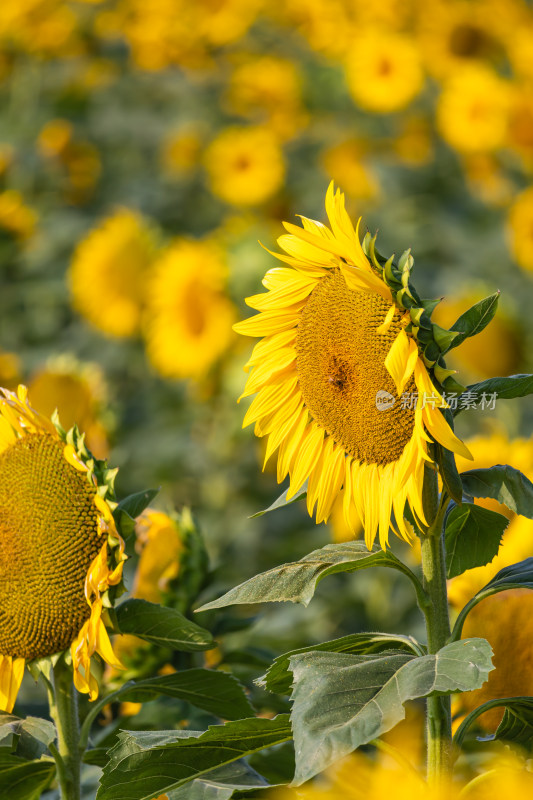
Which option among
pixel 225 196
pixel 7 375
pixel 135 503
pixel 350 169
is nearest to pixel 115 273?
pixel 225 196

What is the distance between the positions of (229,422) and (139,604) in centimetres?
180

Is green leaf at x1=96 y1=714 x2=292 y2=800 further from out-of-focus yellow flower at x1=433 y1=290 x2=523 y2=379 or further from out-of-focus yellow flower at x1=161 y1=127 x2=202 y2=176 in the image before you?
out-of-focus yellow flower at x1=161 y1=127 x2=202 y2=176

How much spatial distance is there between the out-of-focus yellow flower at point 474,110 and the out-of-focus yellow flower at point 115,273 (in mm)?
1024

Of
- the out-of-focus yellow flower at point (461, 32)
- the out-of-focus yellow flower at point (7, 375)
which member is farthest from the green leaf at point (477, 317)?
the out-of-focus yellow flower at point (461, 32)

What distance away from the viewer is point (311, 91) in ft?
13.6

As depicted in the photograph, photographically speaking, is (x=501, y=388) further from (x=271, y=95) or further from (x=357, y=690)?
(x=271, y=95)

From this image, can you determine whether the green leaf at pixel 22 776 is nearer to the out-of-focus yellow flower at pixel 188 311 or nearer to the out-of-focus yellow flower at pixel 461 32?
the out-of-focus yellow flower at pixel 188 311

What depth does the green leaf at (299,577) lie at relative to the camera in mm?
838

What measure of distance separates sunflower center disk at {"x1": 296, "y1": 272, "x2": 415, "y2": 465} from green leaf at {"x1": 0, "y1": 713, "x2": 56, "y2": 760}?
371mm

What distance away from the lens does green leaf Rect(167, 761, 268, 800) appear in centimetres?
82

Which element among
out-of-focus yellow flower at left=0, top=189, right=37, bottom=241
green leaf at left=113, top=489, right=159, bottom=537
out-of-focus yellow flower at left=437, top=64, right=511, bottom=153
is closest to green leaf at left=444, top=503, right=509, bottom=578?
green leaf at left=113, top=489, right=159, bottom=537

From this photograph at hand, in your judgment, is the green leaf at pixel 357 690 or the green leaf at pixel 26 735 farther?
the green leaf at pixel 26 735

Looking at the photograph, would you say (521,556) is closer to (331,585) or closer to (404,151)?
(331,585)

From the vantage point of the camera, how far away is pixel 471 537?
0.94 m
